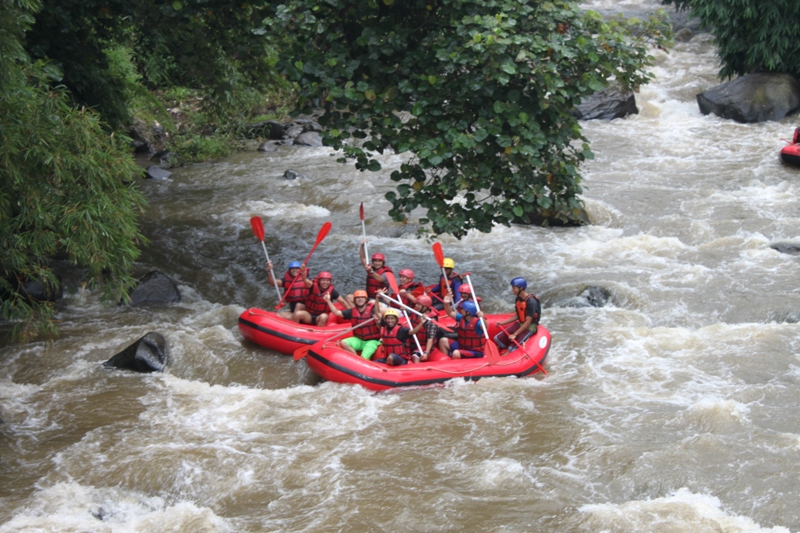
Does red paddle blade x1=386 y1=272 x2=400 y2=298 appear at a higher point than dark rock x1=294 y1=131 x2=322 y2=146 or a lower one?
lower

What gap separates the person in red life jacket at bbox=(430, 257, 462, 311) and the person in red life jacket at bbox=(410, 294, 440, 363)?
0.37 m

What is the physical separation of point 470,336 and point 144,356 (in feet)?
10.1

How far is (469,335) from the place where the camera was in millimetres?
7723

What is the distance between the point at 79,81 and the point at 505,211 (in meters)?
5.55

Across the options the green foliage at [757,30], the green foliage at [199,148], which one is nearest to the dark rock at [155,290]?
the green foliage at [199,148]

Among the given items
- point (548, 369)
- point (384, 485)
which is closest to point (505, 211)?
point (548, 369)

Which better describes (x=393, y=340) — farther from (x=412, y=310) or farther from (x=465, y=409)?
(x=465, y=409)

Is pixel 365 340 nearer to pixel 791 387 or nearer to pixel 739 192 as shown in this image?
pixel 791 387

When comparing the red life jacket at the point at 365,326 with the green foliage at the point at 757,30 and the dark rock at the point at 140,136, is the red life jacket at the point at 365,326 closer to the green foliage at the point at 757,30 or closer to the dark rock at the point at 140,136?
the dark rock at the point at 140,136

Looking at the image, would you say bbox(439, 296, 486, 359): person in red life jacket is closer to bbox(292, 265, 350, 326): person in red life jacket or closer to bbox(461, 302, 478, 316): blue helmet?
bbox(461, 302, 478, 316): blue helmet

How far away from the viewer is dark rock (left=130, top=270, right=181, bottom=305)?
9.56 m

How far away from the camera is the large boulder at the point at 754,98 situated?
659 inches

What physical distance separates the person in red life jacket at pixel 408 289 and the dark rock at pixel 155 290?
286cm

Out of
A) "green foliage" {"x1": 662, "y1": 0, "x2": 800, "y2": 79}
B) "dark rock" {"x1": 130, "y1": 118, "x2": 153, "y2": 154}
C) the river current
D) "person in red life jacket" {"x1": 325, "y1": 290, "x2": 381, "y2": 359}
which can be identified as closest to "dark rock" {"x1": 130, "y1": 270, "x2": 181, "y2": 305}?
the river current
